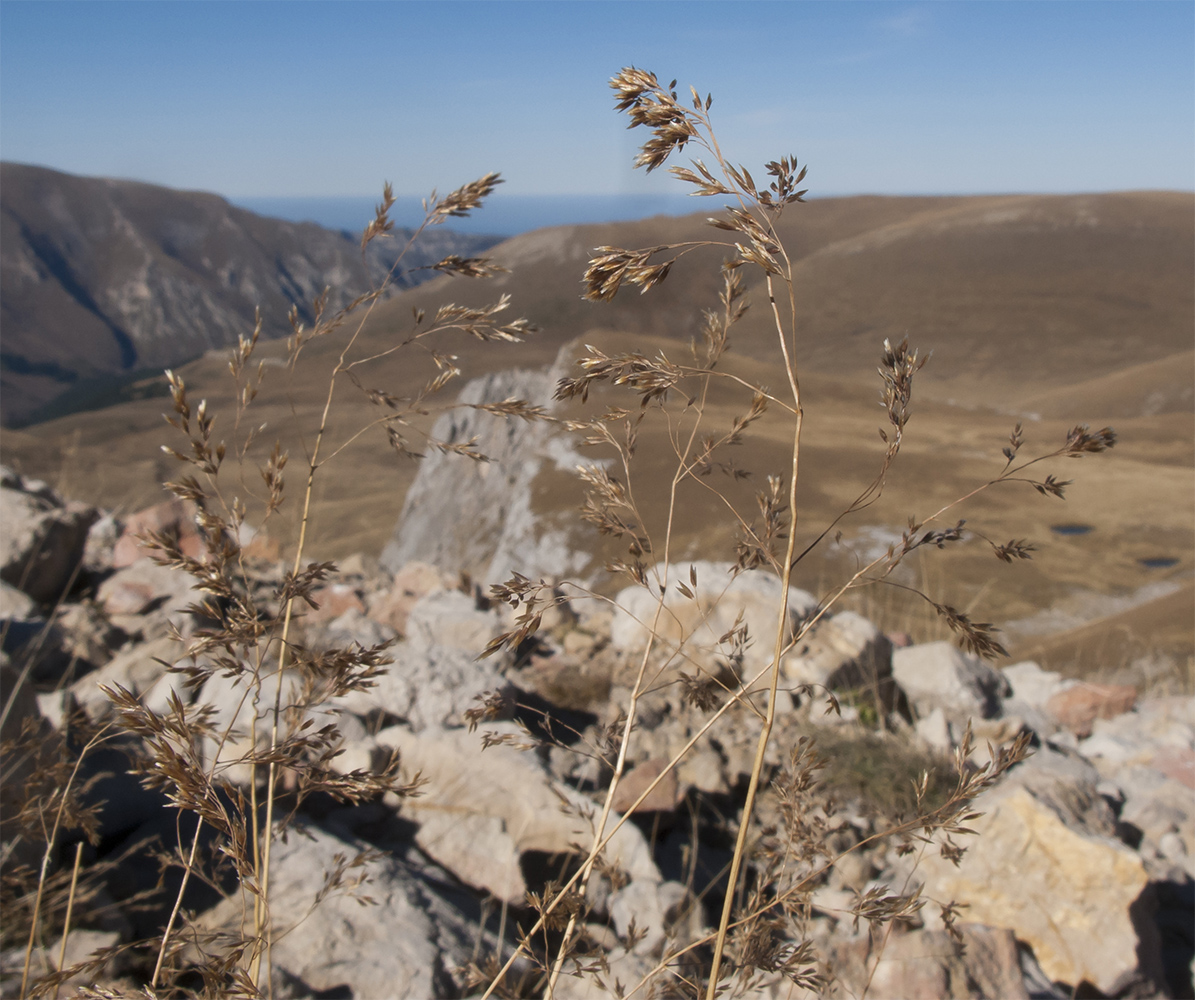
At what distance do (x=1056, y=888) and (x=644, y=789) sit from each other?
127cm

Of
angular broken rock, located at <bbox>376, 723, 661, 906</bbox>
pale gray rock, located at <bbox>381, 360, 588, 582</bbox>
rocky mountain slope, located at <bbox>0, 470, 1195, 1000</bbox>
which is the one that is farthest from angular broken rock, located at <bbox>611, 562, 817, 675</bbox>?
pale gray rock, located at <bbox>381, 360, 588, 582</bbox>

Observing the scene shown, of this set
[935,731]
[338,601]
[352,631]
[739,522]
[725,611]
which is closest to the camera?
[739,522]

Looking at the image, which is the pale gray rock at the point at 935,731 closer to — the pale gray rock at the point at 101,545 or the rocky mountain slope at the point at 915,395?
the rocky mountain slope at the point at 915,395

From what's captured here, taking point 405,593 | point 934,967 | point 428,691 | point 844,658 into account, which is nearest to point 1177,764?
point 844,658

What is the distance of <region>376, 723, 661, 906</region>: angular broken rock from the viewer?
95.7 inches

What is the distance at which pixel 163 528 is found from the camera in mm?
5793

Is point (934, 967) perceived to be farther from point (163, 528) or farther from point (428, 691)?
point (163, 528)

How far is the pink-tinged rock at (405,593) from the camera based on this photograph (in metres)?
5.09

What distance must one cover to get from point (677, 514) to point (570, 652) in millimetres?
7540

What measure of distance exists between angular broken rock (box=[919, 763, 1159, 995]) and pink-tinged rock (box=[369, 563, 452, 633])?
314cm

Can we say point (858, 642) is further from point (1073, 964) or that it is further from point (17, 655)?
point (17, 655)

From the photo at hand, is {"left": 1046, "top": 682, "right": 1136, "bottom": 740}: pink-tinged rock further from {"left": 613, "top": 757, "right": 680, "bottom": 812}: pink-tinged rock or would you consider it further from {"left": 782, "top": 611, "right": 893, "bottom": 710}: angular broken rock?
{"left": 613, "top": 757, "right": 680, "bottom": 812}: pink-tinged rock

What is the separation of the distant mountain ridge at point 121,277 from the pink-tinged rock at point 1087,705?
93160 mm

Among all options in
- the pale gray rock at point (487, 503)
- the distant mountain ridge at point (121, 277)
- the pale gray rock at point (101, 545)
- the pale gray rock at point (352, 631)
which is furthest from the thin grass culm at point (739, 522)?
the distant mountain ridge at point (121, 277)
